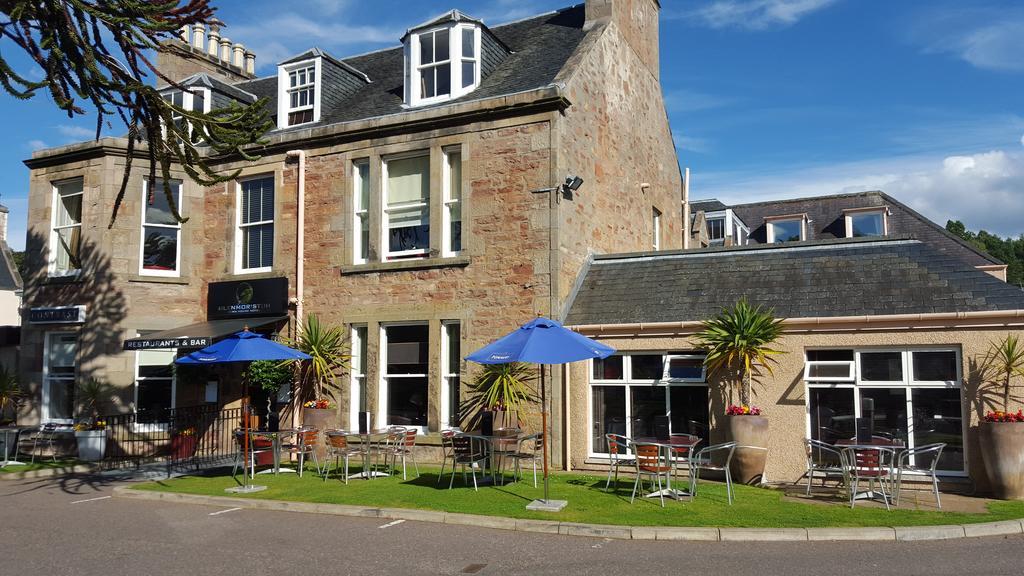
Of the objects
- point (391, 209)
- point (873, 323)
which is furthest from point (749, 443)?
point (391, 209)

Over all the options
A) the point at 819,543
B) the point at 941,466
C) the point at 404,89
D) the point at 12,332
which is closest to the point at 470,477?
the point at 819,543

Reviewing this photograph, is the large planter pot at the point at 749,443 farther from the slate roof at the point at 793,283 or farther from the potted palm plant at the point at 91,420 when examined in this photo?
the potted palm plant at the point at 91,420

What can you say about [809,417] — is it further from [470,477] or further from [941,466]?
[470,477]

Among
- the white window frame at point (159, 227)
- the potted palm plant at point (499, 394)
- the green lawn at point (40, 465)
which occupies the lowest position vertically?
the green lawn at point (40, 465)

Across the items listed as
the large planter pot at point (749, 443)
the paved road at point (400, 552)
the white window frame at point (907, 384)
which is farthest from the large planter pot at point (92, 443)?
the white window frame at point (907, 384)

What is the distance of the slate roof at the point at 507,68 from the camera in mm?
16859

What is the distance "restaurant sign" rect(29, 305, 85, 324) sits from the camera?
1788cm

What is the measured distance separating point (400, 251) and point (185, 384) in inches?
229

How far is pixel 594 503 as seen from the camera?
11.0 meters

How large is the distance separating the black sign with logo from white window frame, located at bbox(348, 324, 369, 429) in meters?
1.74

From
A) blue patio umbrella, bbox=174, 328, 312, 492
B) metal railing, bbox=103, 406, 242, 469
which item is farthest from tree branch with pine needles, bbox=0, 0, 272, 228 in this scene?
metal railing, bbox=103, 406, 242, 469

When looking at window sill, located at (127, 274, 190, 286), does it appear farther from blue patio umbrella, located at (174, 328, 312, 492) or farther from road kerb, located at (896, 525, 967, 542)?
road kerb, located at (896, 525, 967, 542)

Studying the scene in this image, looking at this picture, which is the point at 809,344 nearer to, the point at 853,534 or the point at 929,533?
the point at 929,533

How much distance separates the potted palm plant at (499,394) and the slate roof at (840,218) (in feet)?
61.9
